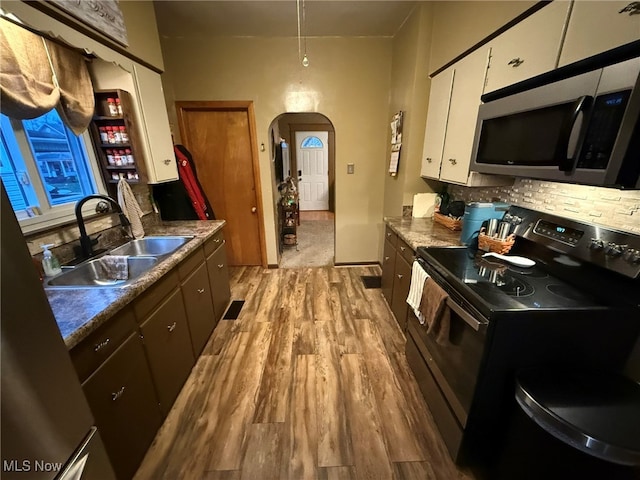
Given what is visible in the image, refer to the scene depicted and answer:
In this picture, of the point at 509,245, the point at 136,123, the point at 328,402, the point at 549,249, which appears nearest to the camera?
the point at 549,249

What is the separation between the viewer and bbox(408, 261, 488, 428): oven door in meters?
1.12

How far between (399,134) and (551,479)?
8.94ft

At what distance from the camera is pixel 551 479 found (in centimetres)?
99

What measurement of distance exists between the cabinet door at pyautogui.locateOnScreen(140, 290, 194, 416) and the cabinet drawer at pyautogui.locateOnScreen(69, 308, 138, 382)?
5.2 inches

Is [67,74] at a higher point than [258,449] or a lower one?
higher

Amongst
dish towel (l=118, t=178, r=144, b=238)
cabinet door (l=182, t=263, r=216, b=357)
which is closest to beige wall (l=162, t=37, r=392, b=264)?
dish towel (l=118, t=178, r=144, b=238)

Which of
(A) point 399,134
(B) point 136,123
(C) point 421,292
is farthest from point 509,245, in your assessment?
(B) point 136,123

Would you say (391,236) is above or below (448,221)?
below

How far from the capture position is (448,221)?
7.45 feet

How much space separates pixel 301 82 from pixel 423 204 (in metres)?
1.97

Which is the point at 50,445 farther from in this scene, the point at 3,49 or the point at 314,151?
the point at 314,151

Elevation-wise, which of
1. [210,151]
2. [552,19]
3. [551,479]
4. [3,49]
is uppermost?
[552,19]

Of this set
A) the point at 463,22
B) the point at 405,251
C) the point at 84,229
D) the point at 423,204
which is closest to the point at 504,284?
the point at 405,251

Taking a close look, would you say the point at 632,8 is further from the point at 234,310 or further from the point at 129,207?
the point at 234,310
